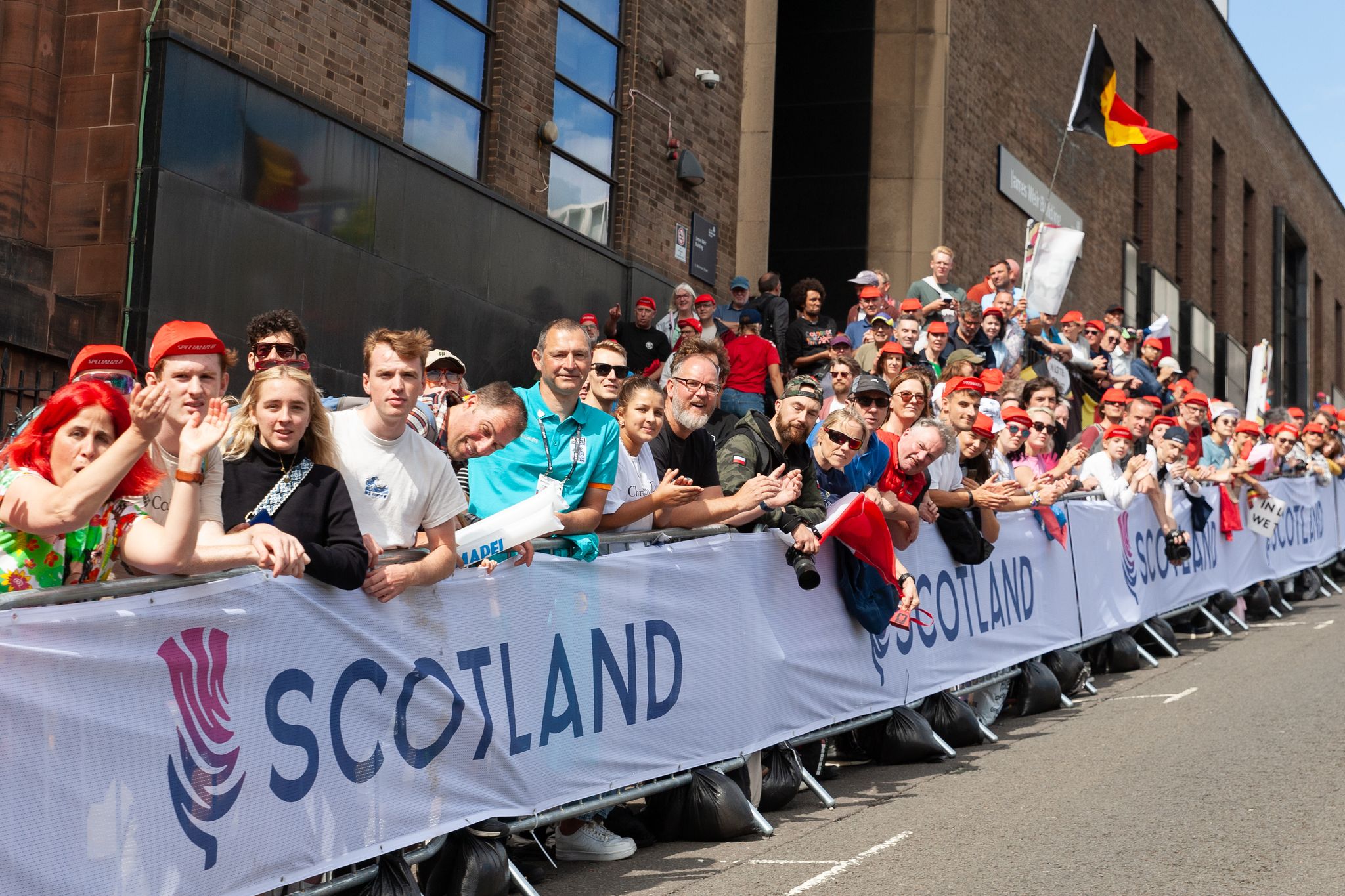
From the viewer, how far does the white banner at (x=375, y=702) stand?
4.37m

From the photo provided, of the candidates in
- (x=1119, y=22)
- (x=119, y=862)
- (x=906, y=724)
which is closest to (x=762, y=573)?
(x=906, y=724)

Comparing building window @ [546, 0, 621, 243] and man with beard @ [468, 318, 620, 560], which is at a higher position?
building window @ [546, 0, 621, 243]

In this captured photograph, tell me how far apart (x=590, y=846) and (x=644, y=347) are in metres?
8.91

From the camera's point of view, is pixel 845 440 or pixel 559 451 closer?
pixel 559 451

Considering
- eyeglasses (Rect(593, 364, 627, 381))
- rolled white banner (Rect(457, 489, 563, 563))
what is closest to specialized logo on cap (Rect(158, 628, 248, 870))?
rolled white banner (Rect(457, 489, 563, 563))

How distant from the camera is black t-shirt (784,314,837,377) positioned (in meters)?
15.4

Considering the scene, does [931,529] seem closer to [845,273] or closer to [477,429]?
[477,429]

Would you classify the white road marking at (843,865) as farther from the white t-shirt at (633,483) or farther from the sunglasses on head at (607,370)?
the sunglasses on head at (607,370)

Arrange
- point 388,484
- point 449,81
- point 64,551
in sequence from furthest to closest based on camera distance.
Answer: point 449,81, point 388,484, point 64,551

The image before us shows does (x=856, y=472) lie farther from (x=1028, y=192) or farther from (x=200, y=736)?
(x=1028, y=192)

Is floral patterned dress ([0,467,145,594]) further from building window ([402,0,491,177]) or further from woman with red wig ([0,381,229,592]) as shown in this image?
building window ([402,0,491,177])

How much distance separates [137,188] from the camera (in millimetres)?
10758

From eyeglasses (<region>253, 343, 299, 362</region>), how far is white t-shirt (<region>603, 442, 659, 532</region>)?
1580mm

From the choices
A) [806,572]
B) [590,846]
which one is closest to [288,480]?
[590,846]
